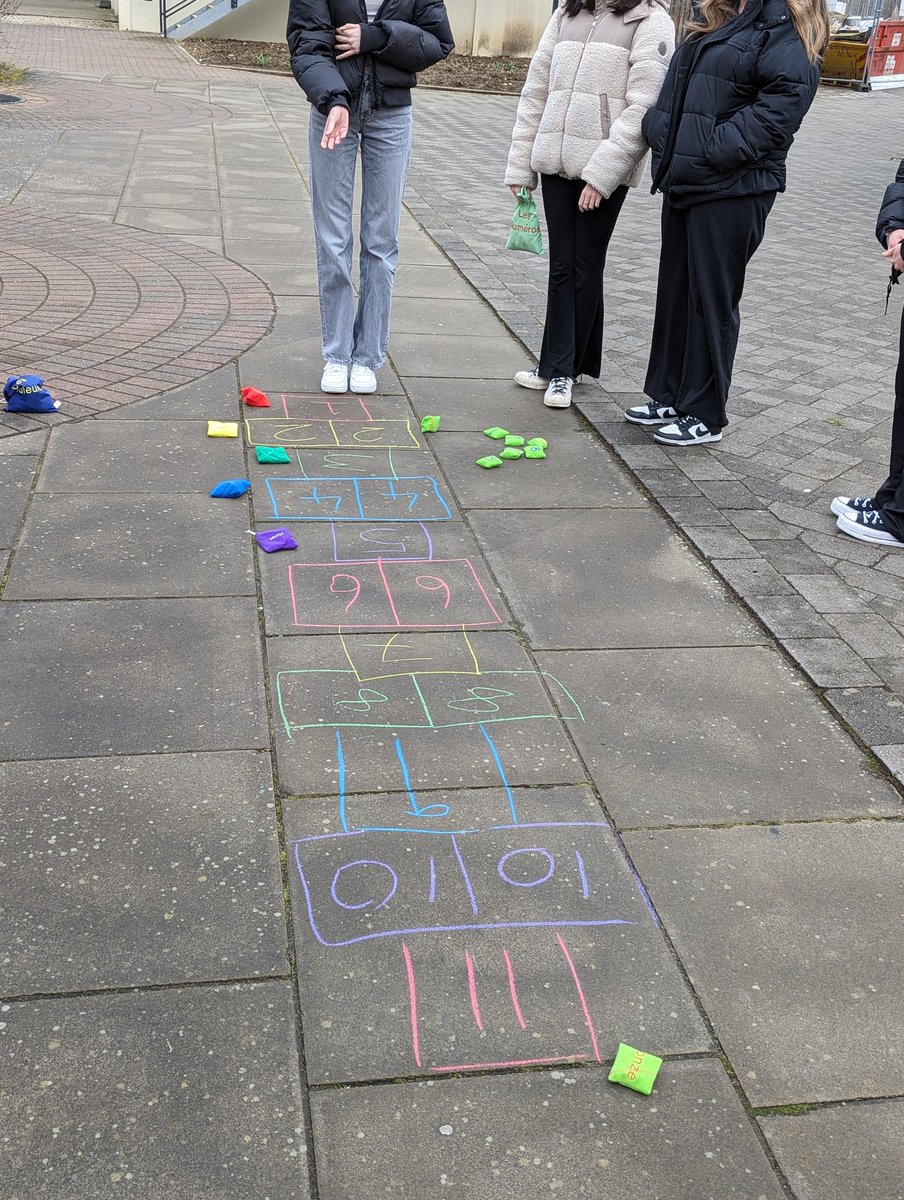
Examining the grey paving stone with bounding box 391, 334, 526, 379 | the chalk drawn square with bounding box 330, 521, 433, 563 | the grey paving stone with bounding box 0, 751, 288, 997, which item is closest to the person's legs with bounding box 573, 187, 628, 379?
the grey paving stone with bounding box 391, 334, 526, 379

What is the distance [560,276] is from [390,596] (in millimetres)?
2267

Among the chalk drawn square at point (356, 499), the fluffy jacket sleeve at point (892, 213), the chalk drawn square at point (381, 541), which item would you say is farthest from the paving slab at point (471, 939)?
the fluffy jacket sleeve at point (892, 213)

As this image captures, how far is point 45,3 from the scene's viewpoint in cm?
2802

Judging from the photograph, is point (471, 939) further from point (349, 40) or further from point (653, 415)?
point (349, 40)

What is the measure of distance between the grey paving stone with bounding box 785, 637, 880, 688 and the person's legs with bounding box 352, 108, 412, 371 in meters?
2.69

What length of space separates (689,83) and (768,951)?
349 cm

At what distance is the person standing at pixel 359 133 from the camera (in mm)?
4727

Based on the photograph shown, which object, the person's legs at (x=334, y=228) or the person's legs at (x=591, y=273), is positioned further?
the person's legs at (x=591, y=273)

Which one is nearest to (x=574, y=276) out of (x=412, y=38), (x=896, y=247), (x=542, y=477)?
(x=542, y=477)

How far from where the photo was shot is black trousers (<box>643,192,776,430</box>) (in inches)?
184

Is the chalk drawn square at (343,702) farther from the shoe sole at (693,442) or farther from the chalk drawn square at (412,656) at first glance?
the shoe sole at (693,442)

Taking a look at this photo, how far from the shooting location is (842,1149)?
80.4 inches

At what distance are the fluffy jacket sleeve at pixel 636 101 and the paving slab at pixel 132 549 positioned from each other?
2101mm

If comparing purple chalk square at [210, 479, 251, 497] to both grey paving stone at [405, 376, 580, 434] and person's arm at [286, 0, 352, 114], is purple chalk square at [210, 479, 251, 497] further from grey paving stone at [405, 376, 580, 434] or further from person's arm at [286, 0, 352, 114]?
person's arm at [286, 0, 352, 114]
